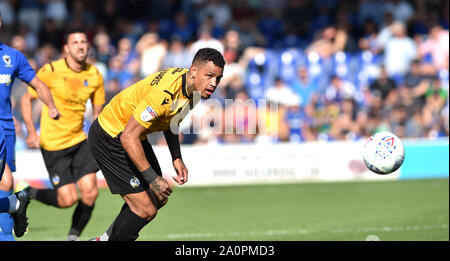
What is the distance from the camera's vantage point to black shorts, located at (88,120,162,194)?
702cm

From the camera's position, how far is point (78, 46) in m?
9.25

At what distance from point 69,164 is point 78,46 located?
1.45 m

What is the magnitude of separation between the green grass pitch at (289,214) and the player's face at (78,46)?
7.47ft

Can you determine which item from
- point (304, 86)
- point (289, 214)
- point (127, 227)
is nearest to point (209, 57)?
point (127, 227)

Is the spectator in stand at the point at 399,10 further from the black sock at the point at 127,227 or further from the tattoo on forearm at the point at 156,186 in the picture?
the tattoo on forearm at the point at 156,186

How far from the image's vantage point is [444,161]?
50.9 feet

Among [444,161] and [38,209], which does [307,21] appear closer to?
[444,161]

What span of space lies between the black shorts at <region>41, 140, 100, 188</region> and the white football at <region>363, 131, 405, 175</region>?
131 inches

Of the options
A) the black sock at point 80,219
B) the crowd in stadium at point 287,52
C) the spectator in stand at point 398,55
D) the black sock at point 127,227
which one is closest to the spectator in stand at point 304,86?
the crowd in stadium at point 287,52

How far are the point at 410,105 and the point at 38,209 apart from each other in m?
8.96

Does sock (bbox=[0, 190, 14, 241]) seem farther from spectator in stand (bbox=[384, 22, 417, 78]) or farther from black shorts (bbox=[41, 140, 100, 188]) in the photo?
spectator in stand (bbox=[384, 22, 417, 78])

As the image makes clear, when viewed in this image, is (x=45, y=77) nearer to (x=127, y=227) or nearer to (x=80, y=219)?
(x=80, y=219)

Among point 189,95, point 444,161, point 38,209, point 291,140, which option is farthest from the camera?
point 291,140
